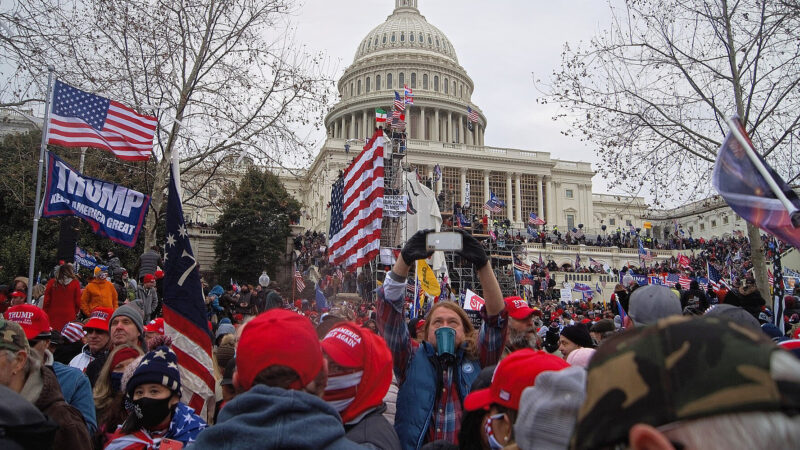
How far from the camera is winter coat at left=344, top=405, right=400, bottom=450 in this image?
90.1 inches

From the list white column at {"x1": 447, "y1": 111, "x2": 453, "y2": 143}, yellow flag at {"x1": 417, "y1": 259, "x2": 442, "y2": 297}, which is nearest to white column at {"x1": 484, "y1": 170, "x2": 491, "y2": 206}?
white column at {"x1": 447, "y1": 111, "x2": 453, "y2": 143}

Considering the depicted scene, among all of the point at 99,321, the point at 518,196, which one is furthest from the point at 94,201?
the point at 518,196

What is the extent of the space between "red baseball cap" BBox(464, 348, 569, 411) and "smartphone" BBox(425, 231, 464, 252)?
92cm

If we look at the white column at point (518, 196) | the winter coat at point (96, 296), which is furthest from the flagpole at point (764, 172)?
the white column at point (518, 196)

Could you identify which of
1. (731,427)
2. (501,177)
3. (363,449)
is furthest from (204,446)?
(501,177)

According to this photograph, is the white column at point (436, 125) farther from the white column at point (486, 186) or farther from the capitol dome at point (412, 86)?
the white column at point (486, 186)

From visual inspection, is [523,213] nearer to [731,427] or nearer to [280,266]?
[280,266]

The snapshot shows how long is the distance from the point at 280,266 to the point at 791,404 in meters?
38.6

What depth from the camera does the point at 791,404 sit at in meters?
0.85

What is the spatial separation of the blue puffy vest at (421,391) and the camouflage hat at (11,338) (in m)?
1.74

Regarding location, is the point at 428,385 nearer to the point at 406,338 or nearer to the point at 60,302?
the point at 406,338

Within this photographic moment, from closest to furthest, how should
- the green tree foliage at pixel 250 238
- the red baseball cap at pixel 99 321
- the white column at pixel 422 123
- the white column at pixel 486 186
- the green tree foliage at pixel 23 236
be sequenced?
the red baseball cap at pixel 99 321 → the green tree foliage at pixel 23 236 → the green tree foliage at pixel 250 238 → the white column at pixel 486 186 → the white column at pixel 422 123

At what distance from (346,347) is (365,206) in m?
13.2

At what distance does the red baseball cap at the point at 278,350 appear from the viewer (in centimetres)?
181
